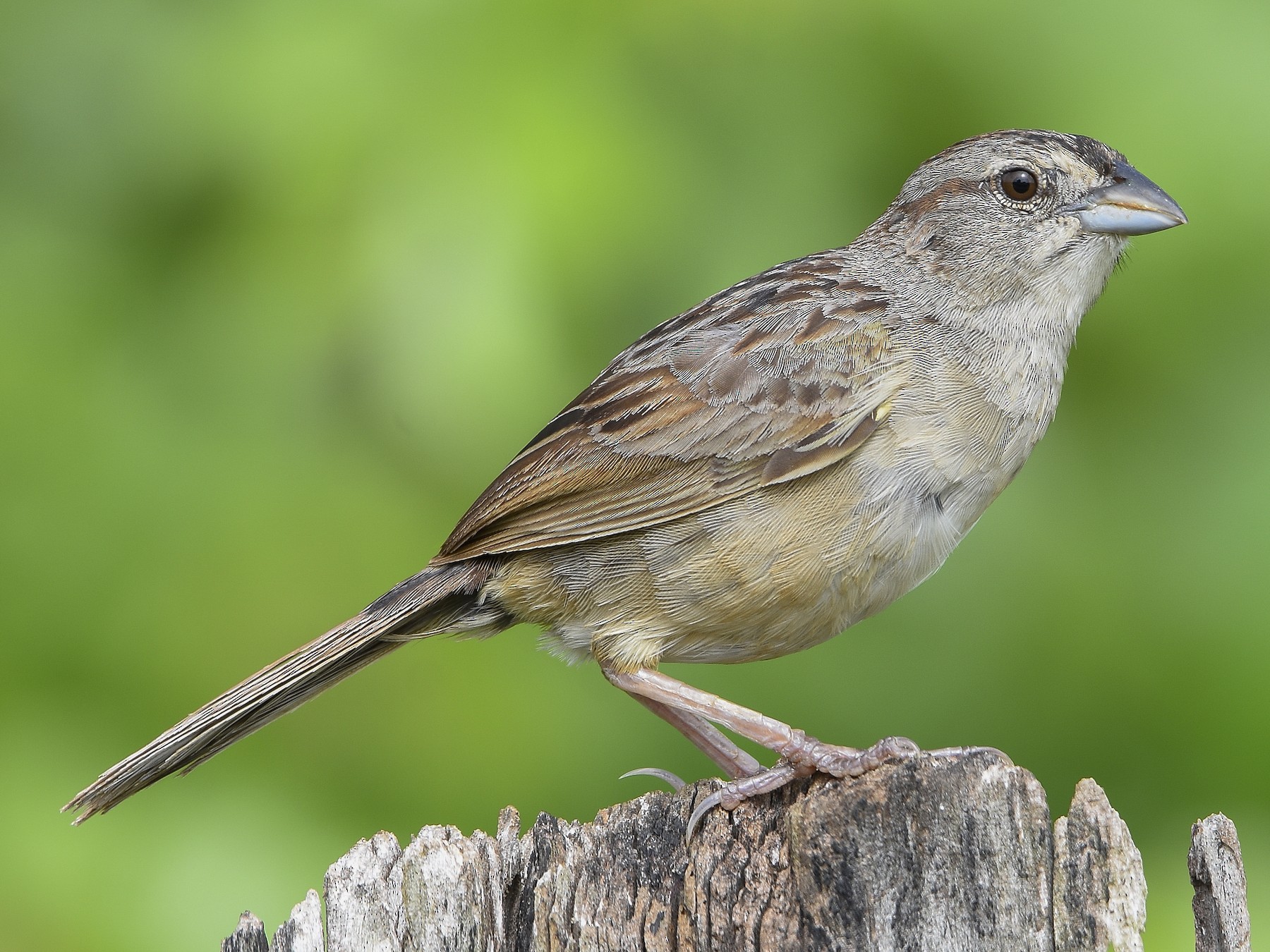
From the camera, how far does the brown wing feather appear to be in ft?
13.1

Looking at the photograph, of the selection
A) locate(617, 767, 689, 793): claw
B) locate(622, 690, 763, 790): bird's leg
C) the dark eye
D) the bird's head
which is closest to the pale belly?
locate(622, 690, 763, 790): bird's leg

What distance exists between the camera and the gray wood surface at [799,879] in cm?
252

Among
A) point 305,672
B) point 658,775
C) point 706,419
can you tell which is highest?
point 706,419

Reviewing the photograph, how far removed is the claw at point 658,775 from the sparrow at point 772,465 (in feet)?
0.66

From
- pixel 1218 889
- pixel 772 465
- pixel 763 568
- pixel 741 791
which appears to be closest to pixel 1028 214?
pixel 772 465

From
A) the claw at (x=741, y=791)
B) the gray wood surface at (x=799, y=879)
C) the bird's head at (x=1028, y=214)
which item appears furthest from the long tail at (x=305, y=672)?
the bird's head at (x=1028, y=214)

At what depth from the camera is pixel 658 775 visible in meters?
3.94

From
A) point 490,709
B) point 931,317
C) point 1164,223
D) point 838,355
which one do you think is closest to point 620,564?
point 490,709

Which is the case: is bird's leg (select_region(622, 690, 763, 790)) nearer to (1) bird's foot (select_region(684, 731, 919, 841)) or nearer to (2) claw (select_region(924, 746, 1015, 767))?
(1) bird's foot (select_region(684, 731, 919, 841))

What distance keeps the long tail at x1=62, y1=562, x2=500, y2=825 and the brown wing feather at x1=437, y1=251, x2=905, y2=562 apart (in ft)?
0.50

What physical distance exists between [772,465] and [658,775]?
2.99 feet

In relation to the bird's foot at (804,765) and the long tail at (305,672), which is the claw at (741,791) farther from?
the long tail at (305,672)

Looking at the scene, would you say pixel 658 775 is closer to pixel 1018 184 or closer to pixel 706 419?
pixel 706 419

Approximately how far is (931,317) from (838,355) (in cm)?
38
